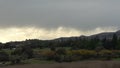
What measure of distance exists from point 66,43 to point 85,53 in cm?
4175

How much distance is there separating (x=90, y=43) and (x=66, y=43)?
50.3 feet

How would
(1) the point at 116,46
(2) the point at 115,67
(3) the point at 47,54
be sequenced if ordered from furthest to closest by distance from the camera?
(1) the point at 116,46 < (3) the point at 47,54 < (2) the point at 115,67

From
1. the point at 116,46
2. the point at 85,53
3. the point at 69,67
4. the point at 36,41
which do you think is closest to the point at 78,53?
the point at 85,53

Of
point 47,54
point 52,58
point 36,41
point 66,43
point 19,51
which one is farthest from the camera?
point 36,41

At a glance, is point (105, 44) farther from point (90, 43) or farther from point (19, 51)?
point (19, 51)

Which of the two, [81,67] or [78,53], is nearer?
[81,67]

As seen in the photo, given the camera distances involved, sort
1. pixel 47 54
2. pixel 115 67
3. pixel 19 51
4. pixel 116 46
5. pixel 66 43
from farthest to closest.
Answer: pixel 66 43 → pixel 116 46 → pixel 19 51 → pixel 47 54 → pixel 115 67

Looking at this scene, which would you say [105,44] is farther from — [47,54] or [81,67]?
[81,67]

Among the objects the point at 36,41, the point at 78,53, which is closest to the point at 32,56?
the point at 78,53

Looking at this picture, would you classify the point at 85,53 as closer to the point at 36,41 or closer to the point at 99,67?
the point at 99,67

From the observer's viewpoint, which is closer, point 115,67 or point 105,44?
point 115,67

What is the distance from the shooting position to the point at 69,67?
1961 inches

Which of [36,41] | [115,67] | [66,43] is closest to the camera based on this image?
[115,67]

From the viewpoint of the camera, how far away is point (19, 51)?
9288 cm
